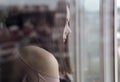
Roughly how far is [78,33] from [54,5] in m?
0.72

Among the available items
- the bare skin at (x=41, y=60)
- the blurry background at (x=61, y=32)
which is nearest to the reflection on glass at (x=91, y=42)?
the blurry background at (x=61, y=32)

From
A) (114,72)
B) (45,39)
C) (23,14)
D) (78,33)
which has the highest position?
(23,14)

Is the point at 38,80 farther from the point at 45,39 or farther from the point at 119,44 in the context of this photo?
the point at 119,44

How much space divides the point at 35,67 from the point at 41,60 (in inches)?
1.2

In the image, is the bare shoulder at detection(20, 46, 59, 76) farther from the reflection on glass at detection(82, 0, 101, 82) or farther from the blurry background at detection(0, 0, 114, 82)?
the reflection on glass at detection(82, 0, 101, 82)

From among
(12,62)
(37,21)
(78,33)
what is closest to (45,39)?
(37,21)

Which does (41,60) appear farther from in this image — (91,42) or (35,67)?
(91,42)

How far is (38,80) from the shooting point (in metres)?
0.75

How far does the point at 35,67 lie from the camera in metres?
0.75

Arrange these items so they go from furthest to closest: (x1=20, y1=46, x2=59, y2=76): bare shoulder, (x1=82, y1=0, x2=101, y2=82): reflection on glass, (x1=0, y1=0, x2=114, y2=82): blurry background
A: (x1=82, y1=0, x2=101, y2=82): reflection on glass → (x1=0, y1=0, x2=114, y2=82): blurry background → (x1=20, y1=46, x2=59, y2=76): bare shoulder

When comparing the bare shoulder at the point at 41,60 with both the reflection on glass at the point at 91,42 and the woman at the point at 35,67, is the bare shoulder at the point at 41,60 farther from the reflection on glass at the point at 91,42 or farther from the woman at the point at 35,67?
the reflection on glass at the point at 91,42

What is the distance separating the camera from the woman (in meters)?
0.75

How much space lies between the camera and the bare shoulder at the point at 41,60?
75 centimetres

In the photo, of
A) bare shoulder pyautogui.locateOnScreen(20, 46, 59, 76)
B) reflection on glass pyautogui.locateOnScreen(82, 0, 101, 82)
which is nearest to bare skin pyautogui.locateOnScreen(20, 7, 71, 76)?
bare shoulder pyautogui.locateOnScreen(20, 46, 59, 76)
